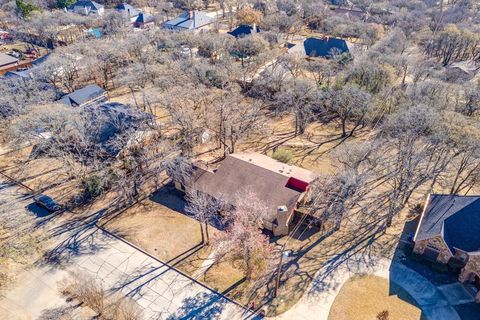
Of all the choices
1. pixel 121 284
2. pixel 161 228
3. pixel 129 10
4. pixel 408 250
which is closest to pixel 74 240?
pixel 121 284

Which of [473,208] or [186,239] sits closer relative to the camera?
[473,208]

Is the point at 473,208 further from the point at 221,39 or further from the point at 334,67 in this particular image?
the point at 221,39

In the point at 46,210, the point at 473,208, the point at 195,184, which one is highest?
the point at 473,208

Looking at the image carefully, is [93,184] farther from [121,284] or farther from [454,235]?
[454,235]

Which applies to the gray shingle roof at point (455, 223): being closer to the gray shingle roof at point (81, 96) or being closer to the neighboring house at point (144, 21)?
the gray shingle roof at point (81, 96)

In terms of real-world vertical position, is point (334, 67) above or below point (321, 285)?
above

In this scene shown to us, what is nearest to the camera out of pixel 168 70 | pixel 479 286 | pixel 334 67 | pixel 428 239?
pixel 479 286

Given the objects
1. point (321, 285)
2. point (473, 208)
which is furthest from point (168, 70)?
point (473, 208)

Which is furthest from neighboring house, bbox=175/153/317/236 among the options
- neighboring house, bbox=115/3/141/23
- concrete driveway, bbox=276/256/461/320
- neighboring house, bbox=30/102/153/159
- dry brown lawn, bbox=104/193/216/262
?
neighboring house, bbox=115/3/141/23
